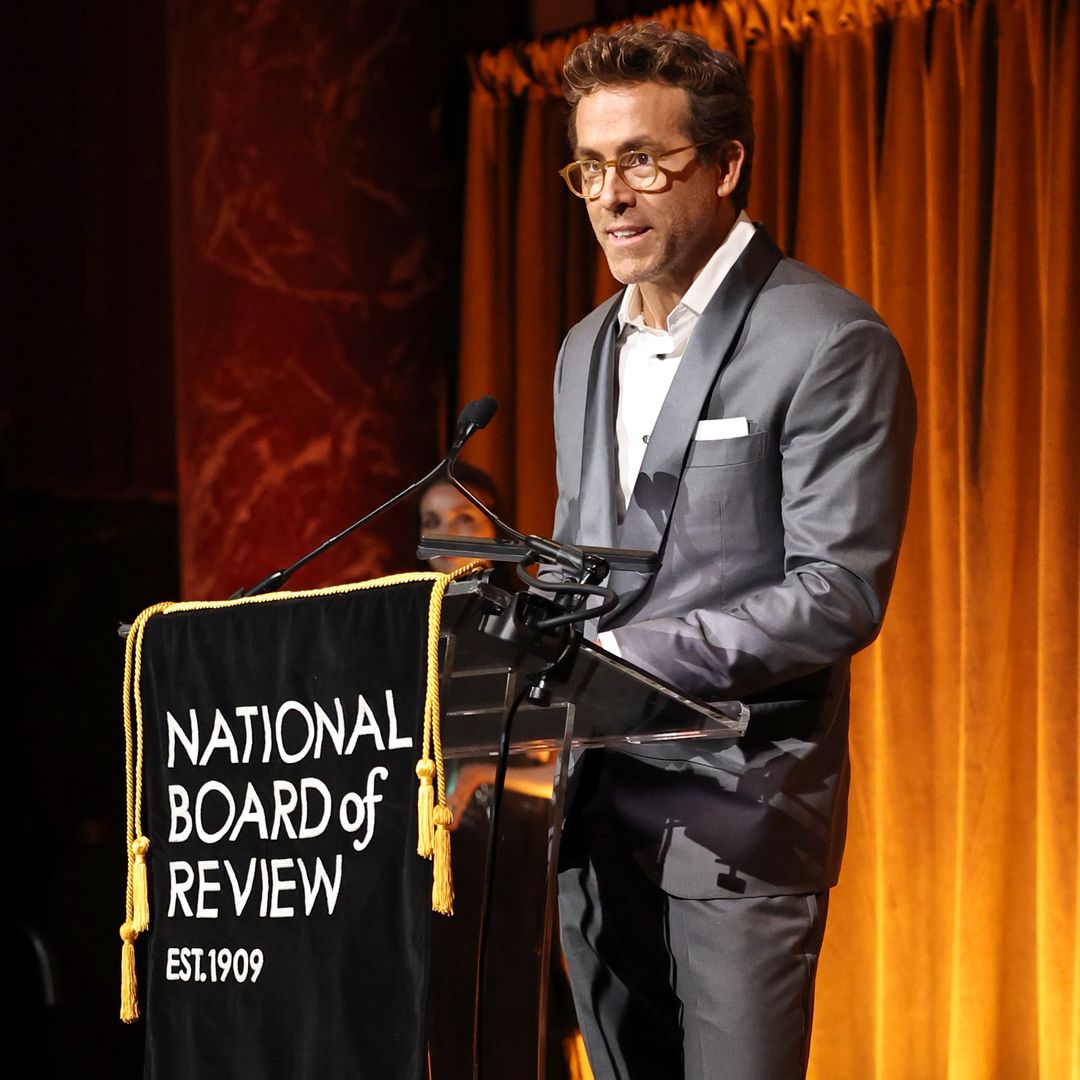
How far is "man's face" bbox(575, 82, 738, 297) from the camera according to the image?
1640 millimetres

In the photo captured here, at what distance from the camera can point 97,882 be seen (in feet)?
10.1

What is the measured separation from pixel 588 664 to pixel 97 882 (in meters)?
2.20

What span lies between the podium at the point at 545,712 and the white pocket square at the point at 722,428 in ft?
1.15

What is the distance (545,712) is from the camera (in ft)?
4.30

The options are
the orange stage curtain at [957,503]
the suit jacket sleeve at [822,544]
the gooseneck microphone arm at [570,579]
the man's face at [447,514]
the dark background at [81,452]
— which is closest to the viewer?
the gooseneck microphone arm at [570,579]

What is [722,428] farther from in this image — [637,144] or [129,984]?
[129,984]

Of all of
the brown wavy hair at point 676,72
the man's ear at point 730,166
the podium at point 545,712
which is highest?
the brown wavy hair at point 676,72

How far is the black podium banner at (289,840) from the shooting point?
1273mm

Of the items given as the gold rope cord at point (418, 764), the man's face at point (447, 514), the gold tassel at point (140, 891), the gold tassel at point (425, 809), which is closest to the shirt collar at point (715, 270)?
the gold rope cord at point (418, 764)

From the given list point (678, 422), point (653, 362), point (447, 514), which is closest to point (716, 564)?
point (678, 422)

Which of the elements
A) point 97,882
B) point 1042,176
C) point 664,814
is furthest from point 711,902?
point 97,882

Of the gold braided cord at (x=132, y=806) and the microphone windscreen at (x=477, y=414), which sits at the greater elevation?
the microphone windscreen at (x=477, y=414)

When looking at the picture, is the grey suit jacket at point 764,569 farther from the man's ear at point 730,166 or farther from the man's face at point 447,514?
the man's face at point 447,514

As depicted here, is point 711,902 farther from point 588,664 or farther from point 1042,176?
point 1042,176
